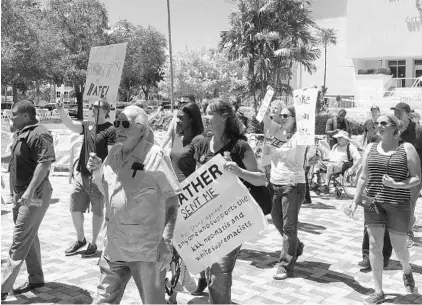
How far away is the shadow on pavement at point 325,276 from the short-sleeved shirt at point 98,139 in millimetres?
2563

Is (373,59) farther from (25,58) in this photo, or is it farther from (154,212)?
(154,212)

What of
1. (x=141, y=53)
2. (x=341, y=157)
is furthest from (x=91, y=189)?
(x=141, y=53)

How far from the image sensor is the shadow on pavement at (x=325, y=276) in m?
5.23

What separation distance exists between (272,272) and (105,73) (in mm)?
2775

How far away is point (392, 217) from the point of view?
4734 mm

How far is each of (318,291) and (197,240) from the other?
168cm

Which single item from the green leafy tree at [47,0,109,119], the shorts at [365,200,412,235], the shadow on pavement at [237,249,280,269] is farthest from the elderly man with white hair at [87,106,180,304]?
the green leafy tree at [47,0,109,119]

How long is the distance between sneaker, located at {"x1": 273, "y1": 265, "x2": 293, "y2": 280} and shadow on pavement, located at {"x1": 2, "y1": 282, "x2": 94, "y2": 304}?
6.21 feet

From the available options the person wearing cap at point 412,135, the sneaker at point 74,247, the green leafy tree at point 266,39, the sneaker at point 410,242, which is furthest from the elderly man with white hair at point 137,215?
the green leafy tree at point 266,39

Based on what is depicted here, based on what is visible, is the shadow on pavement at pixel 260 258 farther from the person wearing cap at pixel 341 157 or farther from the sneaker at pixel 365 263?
the person wearing cap at pixel 341 157

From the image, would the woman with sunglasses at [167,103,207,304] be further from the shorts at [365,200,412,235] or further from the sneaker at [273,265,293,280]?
the shorts at [365,200,412,235]

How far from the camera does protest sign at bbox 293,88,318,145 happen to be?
5.55m

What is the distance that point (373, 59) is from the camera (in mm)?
43656

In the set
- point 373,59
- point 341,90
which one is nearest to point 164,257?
point 373,59
